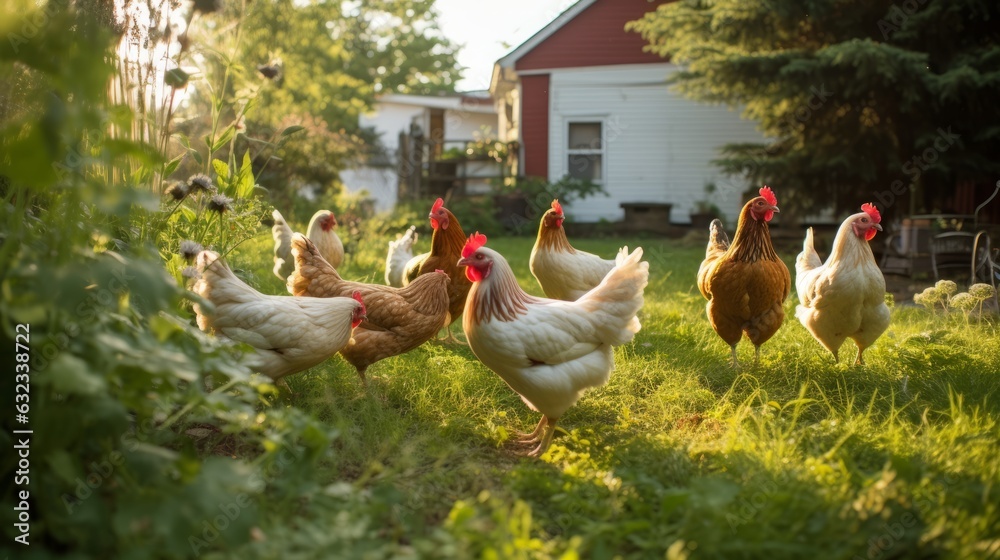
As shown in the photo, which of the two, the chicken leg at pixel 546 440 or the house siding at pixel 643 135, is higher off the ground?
the house siding at pixel 643 135

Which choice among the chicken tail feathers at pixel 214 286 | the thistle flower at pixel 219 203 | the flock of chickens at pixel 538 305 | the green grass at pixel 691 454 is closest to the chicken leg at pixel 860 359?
the flock of chickens at pixel 538 305

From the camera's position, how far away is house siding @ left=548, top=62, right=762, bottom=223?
16.2 m

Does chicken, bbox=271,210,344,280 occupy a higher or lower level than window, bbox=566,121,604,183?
lower

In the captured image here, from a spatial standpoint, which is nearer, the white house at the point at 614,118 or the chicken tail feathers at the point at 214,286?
the chicken tail feathers at the point at 214,286

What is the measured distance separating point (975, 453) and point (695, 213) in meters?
13.3

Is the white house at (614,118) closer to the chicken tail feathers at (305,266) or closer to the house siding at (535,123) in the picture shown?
the house siding at (535,123)

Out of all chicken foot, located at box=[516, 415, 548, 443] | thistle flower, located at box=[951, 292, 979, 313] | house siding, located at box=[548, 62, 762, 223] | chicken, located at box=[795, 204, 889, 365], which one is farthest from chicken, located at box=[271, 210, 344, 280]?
house siding, located at box=[548, 62, 762, 223]

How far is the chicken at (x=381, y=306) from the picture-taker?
4230mm

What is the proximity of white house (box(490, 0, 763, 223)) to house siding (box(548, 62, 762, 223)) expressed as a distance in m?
0.02

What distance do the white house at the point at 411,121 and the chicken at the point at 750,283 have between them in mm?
19330

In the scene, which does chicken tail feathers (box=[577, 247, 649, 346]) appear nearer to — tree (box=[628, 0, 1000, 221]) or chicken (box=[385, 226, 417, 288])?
chicken (box=[385, 226, 417, 288])

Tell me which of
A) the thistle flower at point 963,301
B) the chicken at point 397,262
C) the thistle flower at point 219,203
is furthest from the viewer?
the chicken at point 397,262

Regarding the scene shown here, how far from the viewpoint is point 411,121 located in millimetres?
25609

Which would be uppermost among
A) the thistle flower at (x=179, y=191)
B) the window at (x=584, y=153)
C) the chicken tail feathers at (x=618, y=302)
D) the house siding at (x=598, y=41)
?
the house siding at (x=598, y=41)
